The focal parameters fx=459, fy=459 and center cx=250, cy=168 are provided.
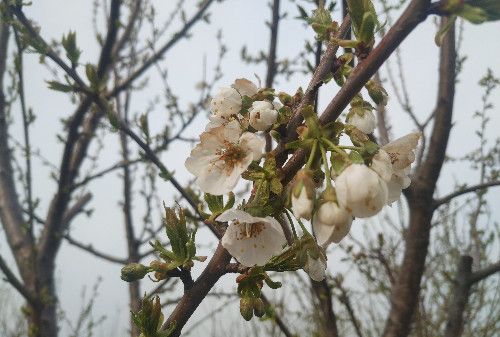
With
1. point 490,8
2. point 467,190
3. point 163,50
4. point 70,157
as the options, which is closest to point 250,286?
point 490,8

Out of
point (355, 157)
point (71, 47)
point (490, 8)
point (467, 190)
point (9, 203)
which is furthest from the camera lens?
point (9, 203)

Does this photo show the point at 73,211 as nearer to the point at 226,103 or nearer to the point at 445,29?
the point at 226,103

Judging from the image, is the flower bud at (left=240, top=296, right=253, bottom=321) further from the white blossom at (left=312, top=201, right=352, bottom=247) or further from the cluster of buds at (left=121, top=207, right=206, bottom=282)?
the white blossom at (left=312, top=201, right=352, bottom=247)

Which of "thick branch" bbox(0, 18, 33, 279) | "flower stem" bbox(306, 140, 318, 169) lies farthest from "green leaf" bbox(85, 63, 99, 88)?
"thick branch" bbox(0, 18, 33, 279)

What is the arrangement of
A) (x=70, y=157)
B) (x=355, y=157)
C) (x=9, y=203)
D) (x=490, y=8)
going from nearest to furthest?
(x=490, y=8) → (x=355, y=157) → (x=70, y=157) → (x=9, y=203)

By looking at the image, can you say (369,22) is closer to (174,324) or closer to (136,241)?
(174,324)

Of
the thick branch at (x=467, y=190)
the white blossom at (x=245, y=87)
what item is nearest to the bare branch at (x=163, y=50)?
the thick branch at (x=467, y=190)
